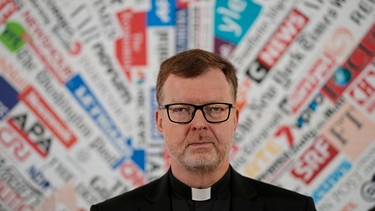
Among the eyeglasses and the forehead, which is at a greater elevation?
the forehead

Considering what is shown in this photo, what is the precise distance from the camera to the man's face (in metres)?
1.30

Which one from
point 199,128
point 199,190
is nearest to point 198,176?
point 199,190

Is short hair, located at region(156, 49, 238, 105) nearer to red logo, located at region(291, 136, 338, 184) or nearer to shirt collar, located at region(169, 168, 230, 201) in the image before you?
shirt collar, located at region(169, 168, 230, 201)

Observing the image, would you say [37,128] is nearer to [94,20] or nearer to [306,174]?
[94,20]

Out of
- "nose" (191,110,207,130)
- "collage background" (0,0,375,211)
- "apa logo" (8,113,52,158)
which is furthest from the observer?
"apa logo" (8,113,52,158)

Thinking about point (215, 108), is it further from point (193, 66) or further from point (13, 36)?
point (13, 36)

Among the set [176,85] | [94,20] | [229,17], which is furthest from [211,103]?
[94,20]

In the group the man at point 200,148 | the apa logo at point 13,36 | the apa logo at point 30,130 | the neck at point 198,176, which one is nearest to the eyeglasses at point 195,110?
the man at point 200,148

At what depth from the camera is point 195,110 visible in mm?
1310

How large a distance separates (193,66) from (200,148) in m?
0.22

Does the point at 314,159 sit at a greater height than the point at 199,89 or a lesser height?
lesser

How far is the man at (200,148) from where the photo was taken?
1310mm

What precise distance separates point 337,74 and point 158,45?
2.54 feet

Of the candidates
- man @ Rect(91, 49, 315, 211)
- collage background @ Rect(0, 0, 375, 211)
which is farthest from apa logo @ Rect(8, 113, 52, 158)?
man @ Rect(91, 49, 315, 211)
